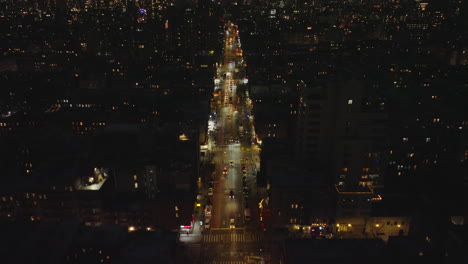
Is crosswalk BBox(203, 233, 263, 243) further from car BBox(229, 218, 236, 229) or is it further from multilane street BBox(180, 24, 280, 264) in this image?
car BBox(229, 218, 236, 229)

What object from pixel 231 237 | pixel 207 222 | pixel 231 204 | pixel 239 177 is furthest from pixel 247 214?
pixel 239 177

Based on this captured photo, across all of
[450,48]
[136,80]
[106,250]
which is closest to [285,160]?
[106,250]

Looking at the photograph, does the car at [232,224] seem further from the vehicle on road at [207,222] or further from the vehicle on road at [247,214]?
the vehicle on road at [207,222]

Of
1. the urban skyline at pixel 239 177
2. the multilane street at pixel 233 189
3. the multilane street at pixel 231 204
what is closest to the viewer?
the urban skyline at pixel 239 177

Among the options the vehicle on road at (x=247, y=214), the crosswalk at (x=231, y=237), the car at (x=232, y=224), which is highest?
the vehicle on road at (x=247, y=214)

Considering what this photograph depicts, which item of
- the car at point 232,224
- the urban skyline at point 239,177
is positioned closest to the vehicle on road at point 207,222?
the urban skyline at point 239,177

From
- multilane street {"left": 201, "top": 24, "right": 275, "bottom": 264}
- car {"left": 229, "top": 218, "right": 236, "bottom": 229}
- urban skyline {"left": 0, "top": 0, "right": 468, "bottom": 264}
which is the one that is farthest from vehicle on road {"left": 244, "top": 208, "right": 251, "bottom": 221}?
car {"left": 229, "top": 218, "right": 236, "bottom": 229}

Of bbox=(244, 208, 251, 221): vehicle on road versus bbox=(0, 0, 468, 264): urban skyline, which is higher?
bbox=(0, 0, 468, 264): urban skyline

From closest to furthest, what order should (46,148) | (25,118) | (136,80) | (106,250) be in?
(106,250) < (46,148) < (25,118) < (136,80)

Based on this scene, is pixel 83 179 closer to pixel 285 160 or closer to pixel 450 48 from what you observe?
pixel 285 160
